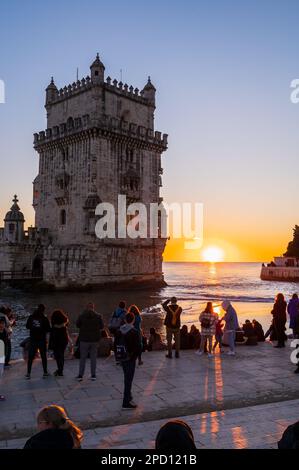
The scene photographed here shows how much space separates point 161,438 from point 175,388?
19.3 ft

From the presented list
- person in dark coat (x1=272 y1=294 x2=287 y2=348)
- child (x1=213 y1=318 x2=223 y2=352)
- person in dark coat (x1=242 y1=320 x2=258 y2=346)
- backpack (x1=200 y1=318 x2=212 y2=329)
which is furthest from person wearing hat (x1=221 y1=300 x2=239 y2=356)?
person in dark coat (x1=272 y1=294 x2=287 y2=348)

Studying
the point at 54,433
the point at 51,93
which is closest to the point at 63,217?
the point at 51,93

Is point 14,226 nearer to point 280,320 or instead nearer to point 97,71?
point 97,71

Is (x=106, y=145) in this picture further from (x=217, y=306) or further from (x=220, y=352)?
(x=220, y=352)


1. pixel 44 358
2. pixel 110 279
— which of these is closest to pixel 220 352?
pixel 44 358

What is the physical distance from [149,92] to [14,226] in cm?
2210

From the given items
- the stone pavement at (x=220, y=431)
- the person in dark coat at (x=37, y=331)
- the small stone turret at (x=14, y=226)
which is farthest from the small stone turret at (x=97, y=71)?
the stone pavement at (x=220, y=431)

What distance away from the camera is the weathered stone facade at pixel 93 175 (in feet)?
142

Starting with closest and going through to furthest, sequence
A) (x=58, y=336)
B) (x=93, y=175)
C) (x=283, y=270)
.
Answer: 1. (x=58, y=336)
2. (x=93, y=175)
3. (x=283, y=270)

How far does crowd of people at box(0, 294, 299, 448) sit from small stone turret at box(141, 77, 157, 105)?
1618 inches

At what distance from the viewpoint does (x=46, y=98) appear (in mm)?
51500

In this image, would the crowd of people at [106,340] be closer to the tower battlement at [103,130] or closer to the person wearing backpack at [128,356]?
the person wearing backpack at [128,356]

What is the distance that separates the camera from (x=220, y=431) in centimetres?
668

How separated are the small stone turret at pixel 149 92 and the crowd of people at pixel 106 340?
41.1 metres
